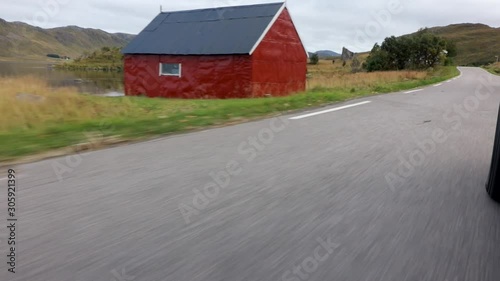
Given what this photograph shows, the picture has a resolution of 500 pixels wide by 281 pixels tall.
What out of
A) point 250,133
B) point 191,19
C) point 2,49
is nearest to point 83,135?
point 250,133

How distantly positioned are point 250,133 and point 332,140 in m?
1.35

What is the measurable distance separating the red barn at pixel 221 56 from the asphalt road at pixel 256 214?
15260 mm

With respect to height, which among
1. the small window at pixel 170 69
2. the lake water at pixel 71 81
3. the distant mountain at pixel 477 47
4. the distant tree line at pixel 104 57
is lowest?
the lake water at pixel 71 81

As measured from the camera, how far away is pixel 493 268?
234 centimetres

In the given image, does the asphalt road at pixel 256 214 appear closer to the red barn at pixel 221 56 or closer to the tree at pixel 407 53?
the red barn at pixel 221 56

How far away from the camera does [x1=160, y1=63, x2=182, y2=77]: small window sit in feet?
72.6

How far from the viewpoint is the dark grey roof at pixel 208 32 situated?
20855 mm

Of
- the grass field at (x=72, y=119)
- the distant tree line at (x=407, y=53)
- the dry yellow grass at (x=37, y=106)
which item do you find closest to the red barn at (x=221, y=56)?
the grass field at (x=72, y=119)

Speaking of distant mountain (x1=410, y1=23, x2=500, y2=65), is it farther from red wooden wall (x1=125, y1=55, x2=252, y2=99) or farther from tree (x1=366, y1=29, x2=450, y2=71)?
red wooden wall (x1=125, y1=55, x2=252, y2=99)

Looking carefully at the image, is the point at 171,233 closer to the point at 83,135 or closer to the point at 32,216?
the point at 32,216

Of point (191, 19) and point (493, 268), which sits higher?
point (191, 19)

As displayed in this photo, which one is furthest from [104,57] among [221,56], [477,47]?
[477,47]

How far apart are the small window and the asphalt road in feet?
56.5

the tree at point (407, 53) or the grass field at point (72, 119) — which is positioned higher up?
the tree at point (407, 53)
